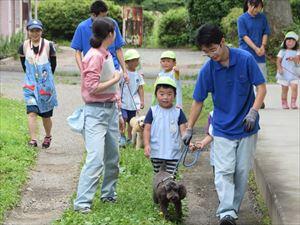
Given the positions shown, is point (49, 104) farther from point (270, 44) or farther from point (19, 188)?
point (270, 44)

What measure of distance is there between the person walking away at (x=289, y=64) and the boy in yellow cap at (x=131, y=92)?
9.61 feet

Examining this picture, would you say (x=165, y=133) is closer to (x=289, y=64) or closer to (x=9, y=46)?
(x=289, y=64)

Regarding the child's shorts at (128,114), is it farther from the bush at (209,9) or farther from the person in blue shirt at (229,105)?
the bush at (209,9)

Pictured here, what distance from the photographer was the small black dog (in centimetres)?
629

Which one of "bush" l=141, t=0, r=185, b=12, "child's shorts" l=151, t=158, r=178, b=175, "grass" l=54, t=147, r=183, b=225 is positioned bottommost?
"grass" l=54, t=147, r=183, b=225

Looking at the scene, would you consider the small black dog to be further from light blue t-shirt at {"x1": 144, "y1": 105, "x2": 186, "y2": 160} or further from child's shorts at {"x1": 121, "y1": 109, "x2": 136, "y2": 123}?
child's shorts at {"x1": 121, "y1": 109, "x2": 136, "y2": 123}

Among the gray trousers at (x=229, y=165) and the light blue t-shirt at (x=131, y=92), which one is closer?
the gray trousers at (x=229, y=165)

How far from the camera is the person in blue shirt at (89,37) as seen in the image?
8.51 meters

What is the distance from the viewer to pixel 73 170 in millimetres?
8539

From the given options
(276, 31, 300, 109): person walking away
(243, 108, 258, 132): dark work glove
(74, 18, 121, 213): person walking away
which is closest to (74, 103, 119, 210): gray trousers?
(74, 18, 121, 213): person walking away

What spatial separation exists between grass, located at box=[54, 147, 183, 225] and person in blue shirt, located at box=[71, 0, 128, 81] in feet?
4.04

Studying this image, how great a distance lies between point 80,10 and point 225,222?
113ft

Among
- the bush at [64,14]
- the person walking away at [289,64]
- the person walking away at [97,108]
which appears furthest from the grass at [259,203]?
the bush at [64,14]

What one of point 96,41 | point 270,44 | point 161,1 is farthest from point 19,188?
point 161,1
